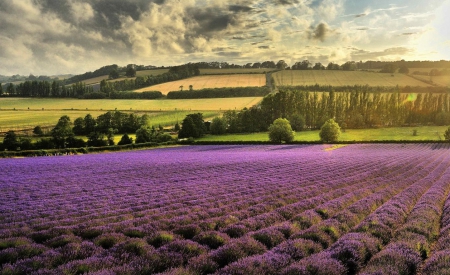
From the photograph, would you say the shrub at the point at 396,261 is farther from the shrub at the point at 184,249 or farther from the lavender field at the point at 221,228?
the shrub at the point at 184,249

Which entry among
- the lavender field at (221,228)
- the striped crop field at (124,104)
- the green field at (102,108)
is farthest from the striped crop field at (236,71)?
the lavender field at (221,228)

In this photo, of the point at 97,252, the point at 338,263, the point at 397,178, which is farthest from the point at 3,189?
the point at 397,178

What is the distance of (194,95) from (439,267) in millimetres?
126025

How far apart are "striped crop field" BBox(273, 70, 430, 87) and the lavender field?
13586 centimetres

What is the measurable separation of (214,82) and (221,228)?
137m

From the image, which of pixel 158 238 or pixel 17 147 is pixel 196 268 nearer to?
pixel 158 238

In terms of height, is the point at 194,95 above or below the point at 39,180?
above

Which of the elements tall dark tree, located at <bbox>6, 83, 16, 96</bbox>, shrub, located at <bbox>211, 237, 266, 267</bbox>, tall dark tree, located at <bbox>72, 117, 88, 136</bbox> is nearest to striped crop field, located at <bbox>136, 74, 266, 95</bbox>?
tall dark tree, located at <bbox>6, 83, 16, 96</bbox>

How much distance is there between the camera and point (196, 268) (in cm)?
623

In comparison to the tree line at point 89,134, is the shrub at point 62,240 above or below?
above

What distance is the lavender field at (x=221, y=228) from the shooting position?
21.0 ft

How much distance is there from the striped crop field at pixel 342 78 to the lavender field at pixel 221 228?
135857 mm

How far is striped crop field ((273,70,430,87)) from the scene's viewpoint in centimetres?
14310

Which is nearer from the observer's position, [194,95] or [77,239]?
[77,239]
